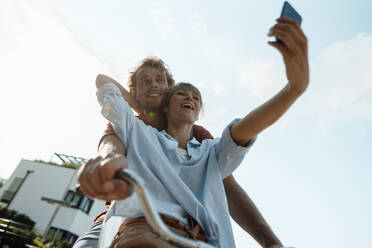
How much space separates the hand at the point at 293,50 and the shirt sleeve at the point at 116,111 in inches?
39.3

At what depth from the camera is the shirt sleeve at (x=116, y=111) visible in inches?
65.1

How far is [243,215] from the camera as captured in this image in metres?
2.18

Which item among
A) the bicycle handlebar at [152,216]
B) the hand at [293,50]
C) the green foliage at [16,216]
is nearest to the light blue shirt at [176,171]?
the hand at [293,50]

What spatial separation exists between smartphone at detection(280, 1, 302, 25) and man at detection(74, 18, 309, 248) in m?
0.05

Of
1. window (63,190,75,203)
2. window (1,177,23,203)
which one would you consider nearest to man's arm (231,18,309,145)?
window (63,190,75,203)

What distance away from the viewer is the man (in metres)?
0.84

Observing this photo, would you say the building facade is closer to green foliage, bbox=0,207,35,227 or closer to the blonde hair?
green foliage, bbox=0,207,35,227

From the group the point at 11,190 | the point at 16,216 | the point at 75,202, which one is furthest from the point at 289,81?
the point at 11,190

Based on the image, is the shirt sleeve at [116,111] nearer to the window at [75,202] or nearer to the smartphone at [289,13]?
the smartphone at [289,13]

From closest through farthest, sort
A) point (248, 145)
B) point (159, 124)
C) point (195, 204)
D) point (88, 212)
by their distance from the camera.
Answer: point (195, 204), point (248, 145), point (159, 124), point (88, 212)

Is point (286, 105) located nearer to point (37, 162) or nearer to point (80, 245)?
point (80, 245)

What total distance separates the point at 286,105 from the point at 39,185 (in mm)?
28336

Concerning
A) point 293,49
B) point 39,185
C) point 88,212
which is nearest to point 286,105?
point 293,49

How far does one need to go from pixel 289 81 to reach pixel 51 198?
87.0ft
